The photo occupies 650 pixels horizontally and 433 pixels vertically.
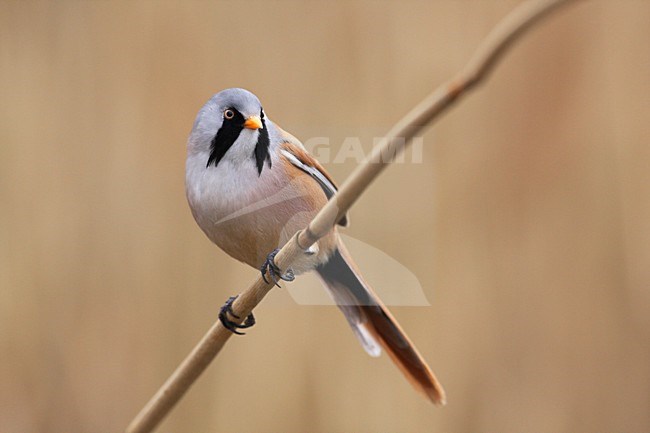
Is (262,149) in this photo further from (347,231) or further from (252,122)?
(347,231)

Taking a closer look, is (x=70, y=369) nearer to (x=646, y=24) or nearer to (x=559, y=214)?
(x=559, y=214)

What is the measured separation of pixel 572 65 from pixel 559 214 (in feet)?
1.90

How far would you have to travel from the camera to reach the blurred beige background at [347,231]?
204 cm

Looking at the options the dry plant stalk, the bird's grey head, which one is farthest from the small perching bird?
the dry plant stalk

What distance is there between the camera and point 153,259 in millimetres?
2262

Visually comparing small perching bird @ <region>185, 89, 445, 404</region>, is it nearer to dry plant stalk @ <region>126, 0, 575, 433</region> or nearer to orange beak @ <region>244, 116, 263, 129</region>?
orange beak @ <region>244, 116, 263, 129</region>

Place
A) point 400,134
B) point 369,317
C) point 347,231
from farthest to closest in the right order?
point 369,317, point 347,231, point 400,134

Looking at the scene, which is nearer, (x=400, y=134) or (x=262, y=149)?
(x=400, y=134)

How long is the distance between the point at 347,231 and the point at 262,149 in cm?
37

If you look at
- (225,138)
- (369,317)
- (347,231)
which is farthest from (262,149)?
(369,317)

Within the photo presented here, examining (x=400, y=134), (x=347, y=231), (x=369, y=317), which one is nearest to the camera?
(x=400, y=134)

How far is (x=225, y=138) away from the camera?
4.23ft

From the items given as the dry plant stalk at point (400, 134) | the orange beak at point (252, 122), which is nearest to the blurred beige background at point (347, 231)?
the orange beak at point (252, 122)

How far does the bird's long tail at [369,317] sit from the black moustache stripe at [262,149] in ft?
1.13
